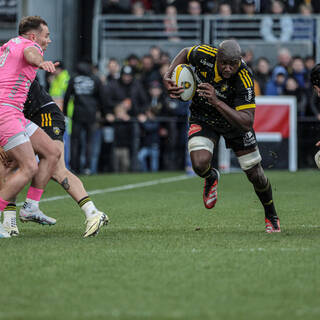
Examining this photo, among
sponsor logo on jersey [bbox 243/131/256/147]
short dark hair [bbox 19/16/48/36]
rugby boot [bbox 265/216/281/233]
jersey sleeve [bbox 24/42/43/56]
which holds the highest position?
short dark hair [bbox 19/16/48/36]

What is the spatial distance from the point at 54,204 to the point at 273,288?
21.2ft

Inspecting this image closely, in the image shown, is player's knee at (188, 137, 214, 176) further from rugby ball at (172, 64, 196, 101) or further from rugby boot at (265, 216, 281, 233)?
rugby boot at (265, 216, 281, 233)

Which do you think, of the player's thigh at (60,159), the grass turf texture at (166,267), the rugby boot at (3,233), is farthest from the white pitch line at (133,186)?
the rugby boot at (3,233)

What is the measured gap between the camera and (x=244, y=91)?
7.82 meters

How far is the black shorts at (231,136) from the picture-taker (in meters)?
8.11

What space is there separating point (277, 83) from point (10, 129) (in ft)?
37.3

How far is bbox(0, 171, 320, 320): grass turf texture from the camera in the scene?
4.68 meters

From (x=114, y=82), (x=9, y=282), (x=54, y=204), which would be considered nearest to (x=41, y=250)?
(x=9, y=282)

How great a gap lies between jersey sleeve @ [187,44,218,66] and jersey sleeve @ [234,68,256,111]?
390 millimetres

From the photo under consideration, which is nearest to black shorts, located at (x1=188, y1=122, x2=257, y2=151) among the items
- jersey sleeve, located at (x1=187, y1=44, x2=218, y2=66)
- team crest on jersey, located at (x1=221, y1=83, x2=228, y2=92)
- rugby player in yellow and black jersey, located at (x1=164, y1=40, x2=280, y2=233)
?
rugby player in yellow and black jersey, located at (x1=164, y1=40, x2=280, y2=233)

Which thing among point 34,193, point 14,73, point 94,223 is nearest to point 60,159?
point 34,193

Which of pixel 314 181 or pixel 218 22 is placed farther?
pixel 218 22

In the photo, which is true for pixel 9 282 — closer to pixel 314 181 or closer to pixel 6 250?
pixel 6 250

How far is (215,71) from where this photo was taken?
315 inches
